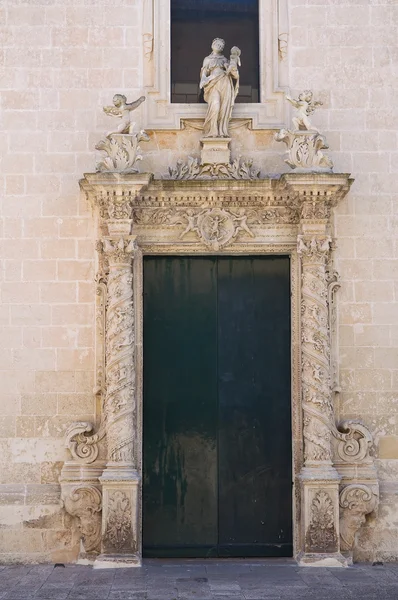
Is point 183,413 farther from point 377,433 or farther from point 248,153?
point 248,153

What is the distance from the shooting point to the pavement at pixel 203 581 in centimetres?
827

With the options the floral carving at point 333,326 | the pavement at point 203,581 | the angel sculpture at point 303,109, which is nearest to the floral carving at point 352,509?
the pavement at point 203,581

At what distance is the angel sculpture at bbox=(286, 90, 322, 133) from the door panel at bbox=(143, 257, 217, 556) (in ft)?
6.65

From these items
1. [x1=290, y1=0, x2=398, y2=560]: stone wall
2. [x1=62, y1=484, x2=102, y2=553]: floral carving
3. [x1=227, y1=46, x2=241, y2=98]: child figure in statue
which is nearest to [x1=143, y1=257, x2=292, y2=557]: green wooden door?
[x1=62, y1=484, x2=102, y2=553]: floral carving

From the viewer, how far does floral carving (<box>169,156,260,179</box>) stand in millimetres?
10141

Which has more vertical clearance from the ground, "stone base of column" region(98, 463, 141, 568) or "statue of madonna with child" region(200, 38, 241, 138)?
"statue of madonna with child" region(200, 38, 241, 138)

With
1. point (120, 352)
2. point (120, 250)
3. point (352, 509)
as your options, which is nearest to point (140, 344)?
point (120, 352)

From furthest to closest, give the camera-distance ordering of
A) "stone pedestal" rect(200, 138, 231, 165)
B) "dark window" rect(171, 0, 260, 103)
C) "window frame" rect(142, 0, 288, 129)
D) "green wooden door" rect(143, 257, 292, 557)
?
1. "dark window" rect(171, 0, 260, 103)
2. "window frame" rect(142, 0, 288, 129)
3. "stone pedestal" rect(200, 138, 231, 165)
4. "green wooden door" rect(143, 257, 292, 557)

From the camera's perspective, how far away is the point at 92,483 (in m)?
9.73

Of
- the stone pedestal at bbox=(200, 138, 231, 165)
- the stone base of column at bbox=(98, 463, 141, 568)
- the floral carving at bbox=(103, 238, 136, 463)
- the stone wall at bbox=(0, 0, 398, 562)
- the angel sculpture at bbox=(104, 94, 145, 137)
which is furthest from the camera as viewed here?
the stone pedestal at bbox=(200, 138, 231, 165)

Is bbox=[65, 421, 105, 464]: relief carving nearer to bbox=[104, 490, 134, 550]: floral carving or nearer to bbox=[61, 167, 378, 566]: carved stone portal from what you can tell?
bbox=[61, 167, 378, 566]: carved stone portal

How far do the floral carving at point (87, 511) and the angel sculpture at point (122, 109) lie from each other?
14.2 feet

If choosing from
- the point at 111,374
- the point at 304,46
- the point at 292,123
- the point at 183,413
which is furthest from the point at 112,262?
the point at 304,46

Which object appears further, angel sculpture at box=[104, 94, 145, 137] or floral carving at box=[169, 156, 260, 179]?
floral carving at box=[169, 156, 260, 179]
